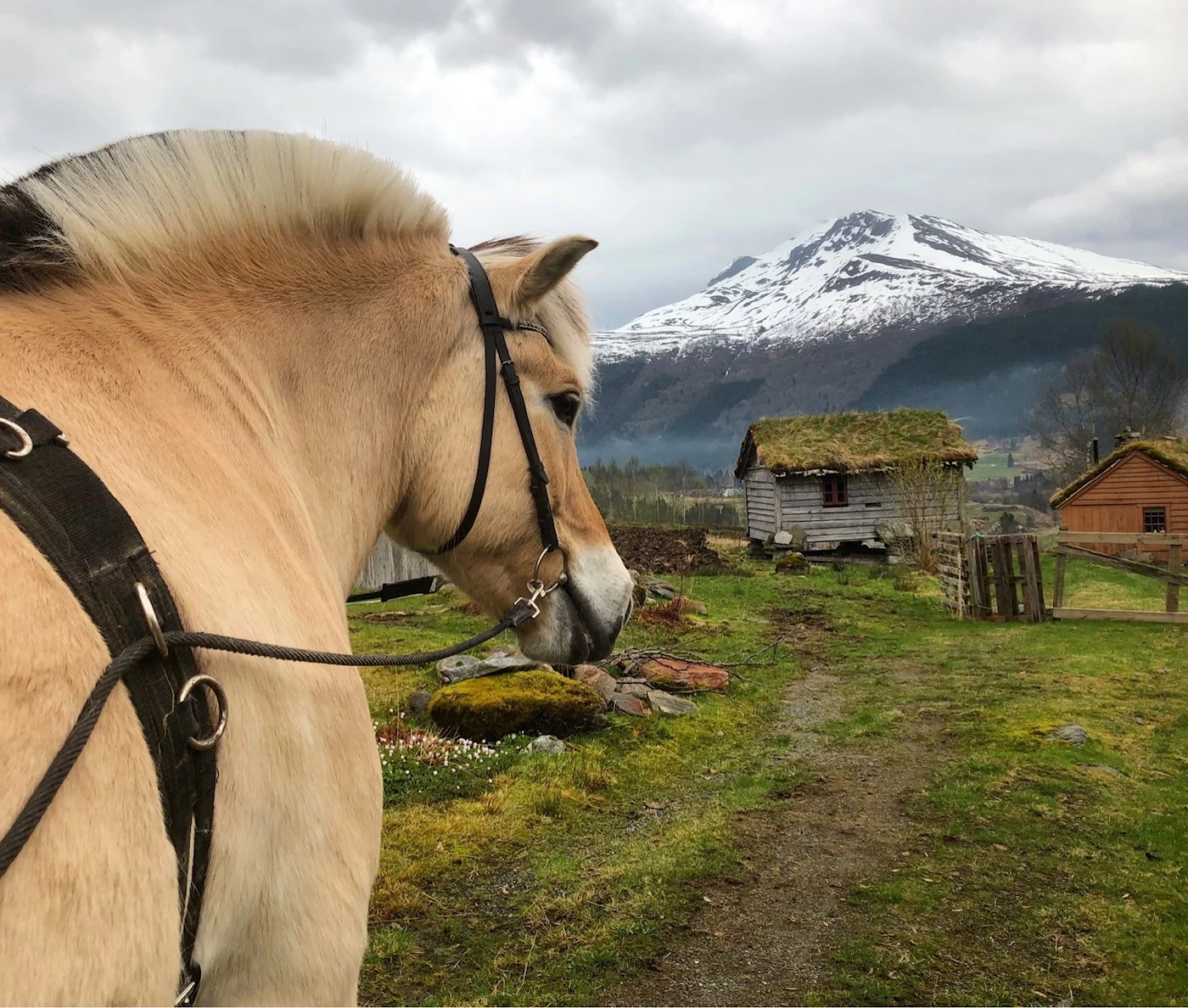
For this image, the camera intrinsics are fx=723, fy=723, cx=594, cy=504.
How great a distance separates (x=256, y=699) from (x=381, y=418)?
92 cm

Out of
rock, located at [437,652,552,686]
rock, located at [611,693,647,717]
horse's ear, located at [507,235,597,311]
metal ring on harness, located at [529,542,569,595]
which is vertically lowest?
rock, located at [611,693,647,717]

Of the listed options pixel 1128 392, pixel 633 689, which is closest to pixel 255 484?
pixel 633 689

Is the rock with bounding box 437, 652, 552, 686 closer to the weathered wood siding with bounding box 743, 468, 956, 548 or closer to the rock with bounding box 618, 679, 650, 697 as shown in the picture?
the rock with bounding box 618, 679, 650, 697

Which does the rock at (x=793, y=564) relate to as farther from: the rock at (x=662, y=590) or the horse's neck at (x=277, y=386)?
the horse's neck at (x=277, y=386)

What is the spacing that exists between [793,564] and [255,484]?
2485 cm

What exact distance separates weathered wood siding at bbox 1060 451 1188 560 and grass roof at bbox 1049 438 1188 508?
A: 0.52 ft

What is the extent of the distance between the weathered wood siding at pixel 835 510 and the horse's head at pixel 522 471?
87.7 feet

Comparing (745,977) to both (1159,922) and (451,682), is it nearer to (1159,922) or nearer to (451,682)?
(1159,922)

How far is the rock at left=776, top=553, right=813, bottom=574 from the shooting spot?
24719 mm

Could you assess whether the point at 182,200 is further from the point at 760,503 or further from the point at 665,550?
the point at 760,503

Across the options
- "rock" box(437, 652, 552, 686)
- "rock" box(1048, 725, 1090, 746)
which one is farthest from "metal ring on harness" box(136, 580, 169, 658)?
"rock" box(1048, 725, 1090, 746)

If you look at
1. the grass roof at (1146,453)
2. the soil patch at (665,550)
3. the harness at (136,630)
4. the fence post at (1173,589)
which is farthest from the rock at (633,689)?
the grass roof at (1146,453)

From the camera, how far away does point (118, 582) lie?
3.81ft

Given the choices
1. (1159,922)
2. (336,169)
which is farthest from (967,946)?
(336,169)
